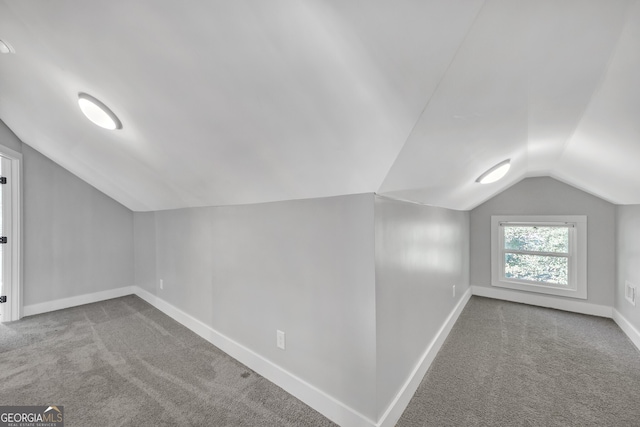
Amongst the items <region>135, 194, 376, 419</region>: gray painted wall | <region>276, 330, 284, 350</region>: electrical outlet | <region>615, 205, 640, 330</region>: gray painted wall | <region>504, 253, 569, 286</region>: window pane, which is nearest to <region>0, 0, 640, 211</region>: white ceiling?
<region>135, 194, 376, 419</region>: gray painted wall

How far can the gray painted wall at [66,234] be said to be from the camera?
10.4 feet

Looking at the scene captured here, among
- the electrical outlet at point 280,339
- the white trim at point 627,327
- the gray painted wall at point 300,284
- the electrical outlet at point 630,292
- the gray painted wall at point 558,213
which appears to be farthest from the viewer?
the gray painted wall at point 558,213

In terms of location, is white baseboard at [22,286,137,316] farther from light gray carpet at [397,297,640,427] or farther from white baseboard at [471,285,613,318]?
white baseboard at [471,285,613,318]

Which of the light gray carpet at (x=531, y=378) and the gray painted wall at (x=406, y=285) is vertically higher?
the gray painted wall at (x=406, y=285)

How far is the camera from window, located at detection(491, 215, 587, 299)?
128 inches

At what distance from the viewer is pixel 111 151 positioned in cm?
220

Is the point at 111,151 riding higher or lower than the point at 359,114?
higher

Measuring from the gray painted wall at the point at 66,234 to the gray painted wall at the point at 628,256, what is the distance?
5.87 meters

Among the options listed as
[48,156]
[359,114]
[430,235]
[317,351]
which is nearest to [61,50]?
[359,114]

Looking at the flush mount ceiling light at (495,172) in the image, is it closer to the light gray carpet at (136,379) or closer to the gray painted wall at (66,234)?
the light gray carpet at (136,379)

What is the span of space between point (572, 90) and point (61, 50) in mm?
2339

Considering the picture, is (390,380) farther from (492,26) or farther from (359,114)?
(492,26)

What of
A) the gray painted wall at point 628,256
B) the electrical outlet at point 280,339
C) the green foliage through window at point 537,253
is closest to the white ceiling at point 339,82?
the electrical outlet at point 280,339

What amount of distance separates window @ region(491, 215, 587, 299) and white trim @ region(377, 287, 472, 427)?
4.82ft
